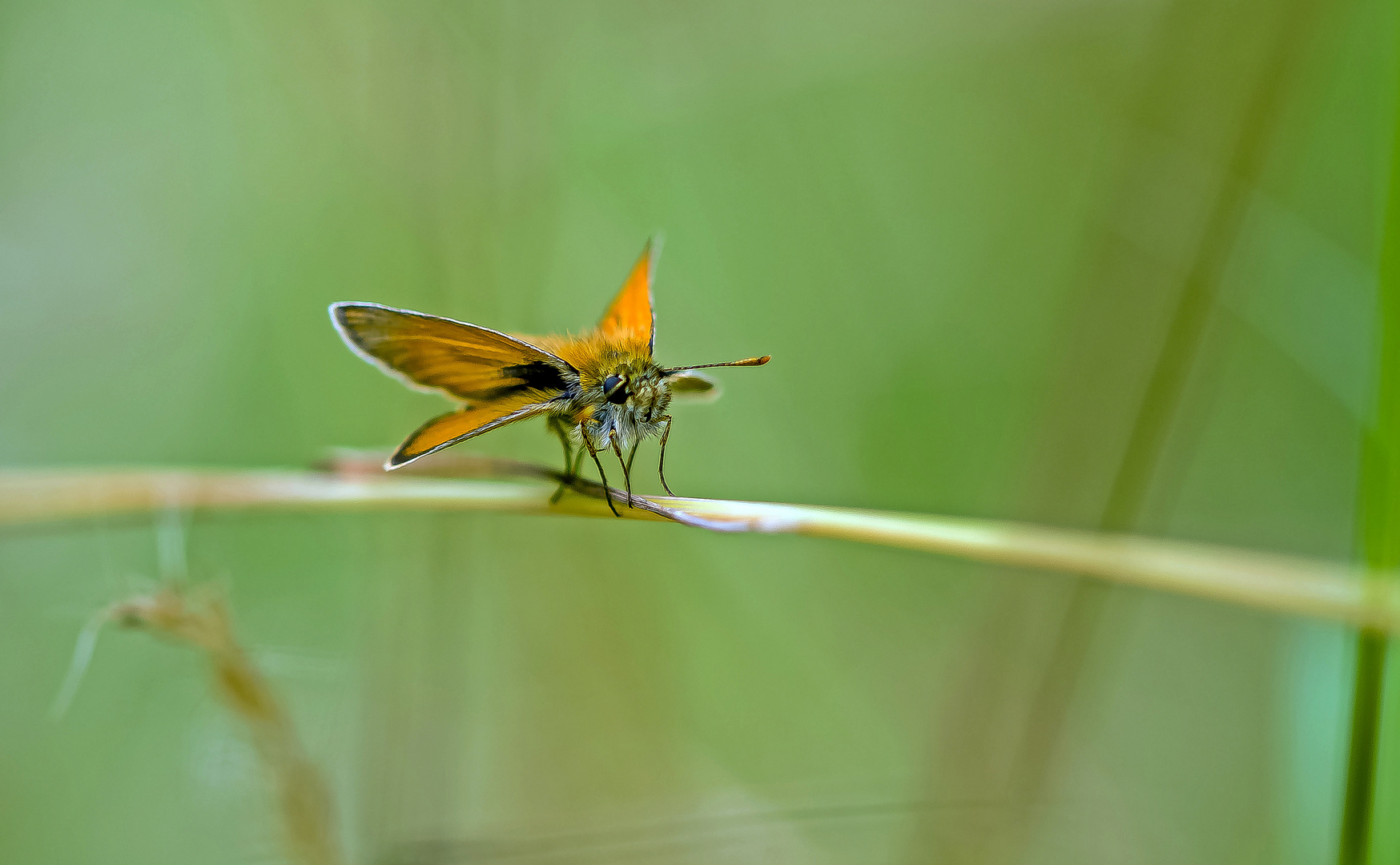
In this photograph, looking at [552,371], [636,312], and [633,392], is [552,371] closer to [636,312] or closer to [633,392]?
[633,392]

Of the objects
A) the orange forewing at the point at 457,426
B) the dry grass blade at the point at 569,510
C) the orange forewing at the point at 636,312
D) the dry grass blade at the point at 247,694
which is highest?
the orange forewing at the point at 636,312

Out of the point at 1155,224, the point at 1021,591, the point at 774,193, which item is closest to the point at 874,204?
the point at 774,193

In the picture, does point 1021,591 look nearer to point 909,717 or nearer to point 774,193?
point 909,717

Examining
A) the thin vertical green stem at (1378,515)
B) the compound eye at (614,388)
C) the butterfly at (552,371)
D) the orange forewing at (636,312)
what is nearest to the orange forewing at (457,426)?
the butterfly at (552,371)

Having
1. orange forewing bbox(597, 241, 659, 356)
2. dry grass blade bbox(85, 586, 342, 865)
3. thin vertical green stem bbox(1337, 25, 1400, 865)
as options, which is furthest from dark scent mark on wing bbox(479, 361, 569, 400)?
thin vertical green stem bbox(1337, 25, 1400, 865)

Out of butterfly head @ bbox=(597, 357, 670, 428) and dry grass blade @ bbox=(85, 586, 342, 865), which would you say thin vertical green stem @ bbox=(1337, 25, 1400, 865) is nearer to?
butterfly head @ bbox=(597, 357, 670, 428)

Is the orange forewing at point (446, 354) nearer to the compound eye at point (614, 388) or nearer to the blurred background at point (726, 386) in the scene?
the compound eye at point (614, 388)

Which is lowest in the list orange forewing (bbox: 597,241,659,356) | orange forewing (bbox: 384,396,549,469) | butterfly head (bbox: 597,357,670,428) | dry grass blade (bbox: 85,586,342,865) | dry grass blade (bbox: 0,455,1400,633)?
dry grass blade (bbox: 85,586,342,865)
